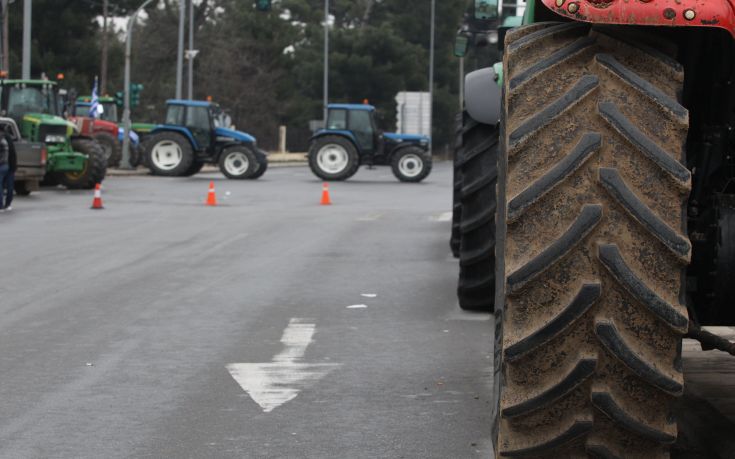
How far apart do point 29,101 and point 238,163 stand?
9361 mm

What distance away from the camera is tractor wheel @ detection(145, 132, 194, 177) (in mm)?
44375

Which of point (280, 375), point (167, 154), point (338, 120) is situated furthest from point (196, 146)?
point (280, 375)

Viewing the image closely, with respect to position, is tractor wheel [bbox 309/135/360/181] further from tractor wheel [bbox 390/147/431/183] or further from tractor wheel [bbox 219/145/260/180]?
tractor wheel [bbox 219/145/260/180]

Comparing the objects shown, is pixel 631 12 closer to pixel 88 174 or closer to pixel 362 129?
pixel 88 174

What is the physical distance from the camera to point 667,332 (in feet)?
13.7

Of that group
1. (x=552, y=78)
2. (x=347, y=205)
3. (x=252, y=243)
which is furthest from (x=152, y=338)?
(x=347, y=205)

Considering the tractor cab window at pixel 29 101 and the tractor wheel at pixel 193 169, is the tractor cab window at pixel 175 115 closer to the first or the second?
the tractor wheel at pixel 193 169

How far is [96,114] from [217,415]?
42198 mm

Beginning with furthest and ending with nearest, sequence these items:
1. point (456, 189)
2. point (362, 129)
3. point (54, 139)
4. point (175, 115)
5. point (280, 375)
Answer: point (362, 129)
point (175, 115)
point (54, 139)
point (456, 189)
point (280, 375)

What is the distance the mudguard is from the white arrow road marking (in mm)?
1716

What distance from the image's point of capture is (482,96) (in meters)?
8.74

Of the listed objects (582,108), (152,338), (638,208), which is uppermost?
(582,108)

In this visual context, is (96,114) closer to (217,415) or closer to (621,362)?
(217,415)

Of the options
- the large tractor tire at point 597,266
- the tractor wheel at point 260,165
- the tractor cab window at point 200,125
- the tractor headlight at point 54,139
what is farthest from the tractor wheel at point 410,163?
the large tractor tire at point 597,266
